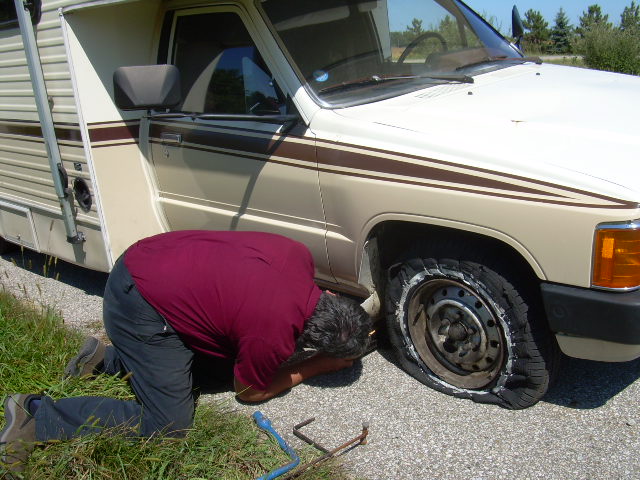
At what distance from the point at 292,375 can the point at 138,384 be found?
2.62 feet

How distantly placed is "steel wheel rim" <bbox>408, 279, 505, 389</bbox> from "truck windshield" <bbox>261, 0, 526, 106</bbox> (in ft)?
3.62

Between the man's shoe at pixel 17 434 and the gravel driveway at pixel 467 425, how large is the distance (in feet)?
3.13

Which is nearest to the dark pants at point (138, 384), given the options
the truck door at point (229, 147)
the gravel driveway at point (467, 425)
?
the gravel driveway at point (467, 425)

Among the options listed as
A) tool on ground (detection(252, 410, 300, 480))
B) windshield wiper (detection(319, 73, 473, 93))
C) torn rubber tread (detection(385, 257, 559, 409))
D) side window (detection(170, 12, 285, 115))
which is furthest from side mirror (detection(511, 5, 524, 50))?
tool on ground (detection(252, 410, 300, 480))

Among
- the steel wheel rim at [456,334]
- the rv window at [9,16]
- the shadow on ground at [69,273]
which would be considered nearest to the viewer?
the steel wheel rim at [456,334]

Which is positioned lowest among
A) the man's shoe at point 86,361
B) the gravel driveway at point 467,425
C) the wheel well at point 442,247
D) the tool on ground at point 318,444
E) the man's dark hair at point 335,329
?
the gravel driveway at point 467,425

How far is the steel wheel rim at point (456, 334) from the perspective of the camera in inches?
127

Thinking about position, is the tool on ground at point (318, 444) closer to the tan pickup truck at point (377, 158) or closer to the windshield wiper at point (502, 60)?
the tan pickup truck at point (377, 158)

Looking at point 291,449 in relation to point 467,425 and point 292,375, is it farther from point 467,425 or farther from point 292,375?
point 467,425

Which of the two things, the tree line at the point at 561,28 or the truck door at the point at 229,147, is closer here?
the truck door at the point at 229,147

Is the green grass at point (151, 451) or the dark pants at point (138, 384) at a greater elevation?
the dark pants at point (138, 384)

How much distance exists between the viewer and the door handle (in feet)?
13.4

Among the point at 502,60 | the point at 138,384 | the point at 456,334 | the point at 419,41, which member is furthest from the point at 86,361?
the point at 502,60

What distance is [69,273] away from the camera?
5.60m
